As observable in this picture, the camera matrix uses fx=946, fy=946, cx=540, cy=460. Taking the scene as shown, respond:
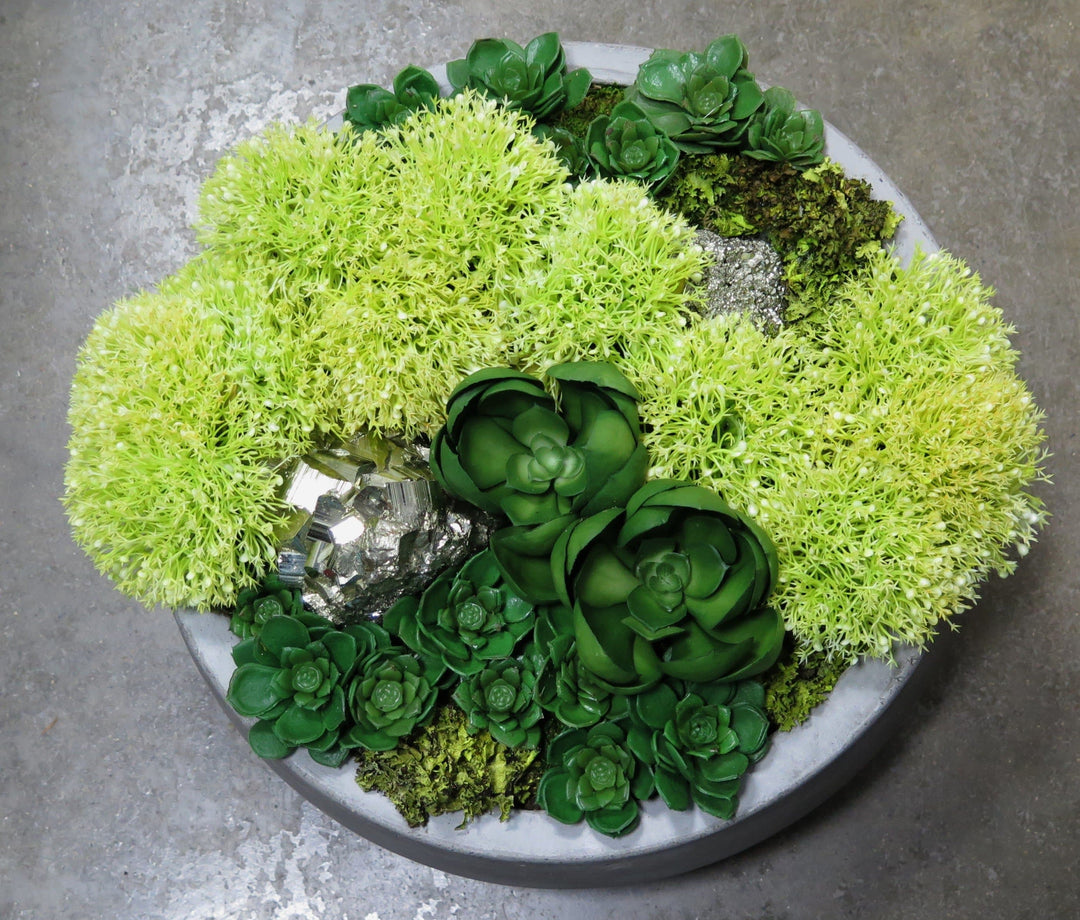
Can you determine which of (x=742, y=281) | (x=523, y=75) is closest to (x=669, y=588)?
(x=742, y=281)

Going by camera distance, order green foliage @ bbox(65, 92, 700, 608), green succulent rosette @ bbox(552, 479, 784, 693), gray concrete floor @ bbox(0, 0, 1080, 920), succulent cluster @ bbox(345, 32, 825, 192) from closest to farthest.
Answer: green succulent rosette @ bbox(552, 479, 784, 693), green foliage @ bbox(65, 92, 700, 608), succulent cluster @ bbox(345, 32, 825, 192), gray concrete floor @ bbox(0, 0, 1080, 920)

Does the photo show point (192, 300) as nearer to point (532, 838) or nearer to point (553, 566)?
point (553, 566)

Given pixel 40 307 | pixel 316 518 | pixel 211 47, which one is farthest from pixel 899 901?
pixel 211 47

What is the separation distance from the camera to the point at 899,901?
141 cm

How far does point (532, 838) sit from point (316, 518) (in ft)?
1.39

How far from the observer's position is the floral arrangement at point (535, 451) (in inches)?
37.5

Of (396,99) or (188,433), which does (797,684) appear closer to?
(188,433)

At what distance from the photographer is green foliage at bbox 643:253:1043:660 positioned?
958mm

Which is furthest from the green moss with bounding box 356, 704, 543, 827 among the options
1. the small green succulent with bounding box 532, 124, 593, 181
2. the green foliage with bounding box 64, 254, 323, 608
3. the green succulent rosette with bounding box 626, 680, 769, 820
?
the small green succulent with bounding box 532, 124, 593, 181

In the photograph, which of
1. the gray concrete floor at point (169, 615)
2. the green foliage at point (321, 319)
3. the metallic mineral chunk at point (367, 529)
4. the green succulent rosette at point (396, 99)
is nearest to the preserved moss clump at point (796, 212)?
the green foliage at point (321, 319)

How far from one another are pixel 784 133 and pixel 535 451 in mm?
508

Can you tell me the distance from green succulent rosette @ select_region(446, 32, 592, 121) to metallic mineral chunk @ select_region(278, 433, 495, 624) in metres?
0.44

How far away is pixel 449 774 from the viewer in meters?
1.04

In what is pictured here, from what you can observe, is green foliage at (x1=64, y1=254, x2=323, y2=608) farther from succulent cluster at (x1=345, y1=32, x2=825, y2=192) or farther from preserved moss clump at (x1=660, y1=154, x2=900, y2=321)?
preserved moss clump at (x1=660, y1=154, x2=900, y2=321)
